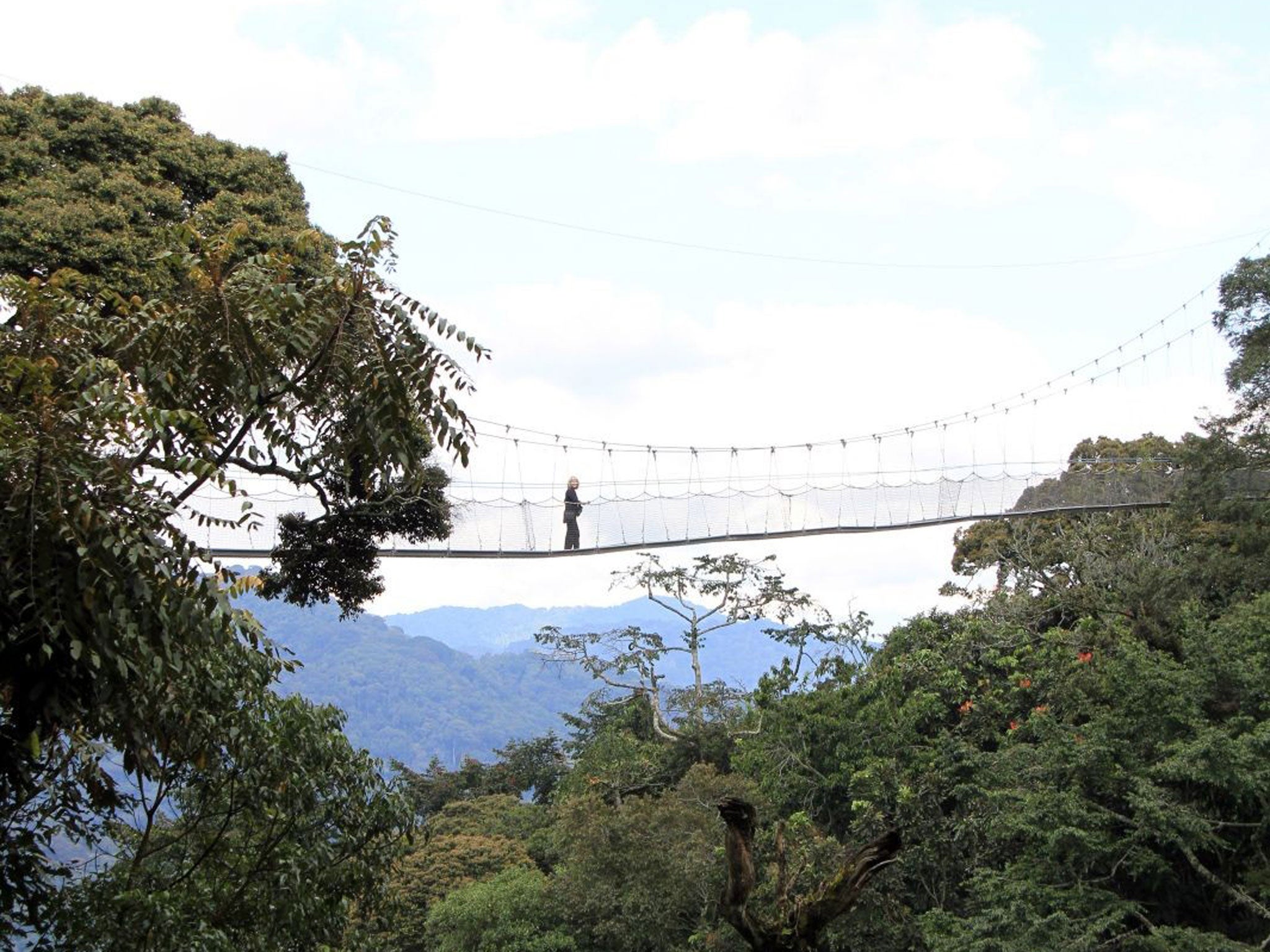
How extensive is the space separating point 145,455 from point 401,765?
18.2m

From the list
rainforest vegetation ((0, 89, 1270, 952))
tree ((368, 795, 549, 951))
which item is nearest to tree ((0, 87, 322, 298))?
rainforest vegetation ((0, 89, 1270, 952))

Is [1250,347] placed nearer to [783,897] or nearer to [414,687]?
[783,897]

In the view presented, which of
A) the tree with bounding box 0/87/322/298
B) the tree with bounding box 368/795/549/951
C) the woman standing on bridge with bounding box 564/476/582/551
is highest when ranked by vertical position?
the tree with bounding box 0/87/322/298

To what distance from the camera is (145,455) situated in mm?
3932

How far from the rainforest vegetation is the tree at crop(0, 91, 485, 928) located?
2cm

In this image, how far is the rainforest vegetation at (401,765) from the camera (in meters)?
3.96

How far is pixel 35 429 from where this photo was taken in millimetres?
3590

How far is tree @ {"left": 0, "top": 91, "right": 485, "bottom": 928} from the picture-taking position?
3.54 m

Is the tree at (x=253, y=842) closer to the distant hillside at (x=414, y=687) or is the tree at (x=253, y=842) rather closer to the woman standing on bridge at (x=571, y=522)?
the woman standing on bridge at (x=571, y=522)

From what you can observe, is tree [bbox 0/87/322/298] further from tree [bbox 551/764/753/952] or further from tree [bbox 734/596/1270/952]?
tree [bbox 734/596/1270/952]

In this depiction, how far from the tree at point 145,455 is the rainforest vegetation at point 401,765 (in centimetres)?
2

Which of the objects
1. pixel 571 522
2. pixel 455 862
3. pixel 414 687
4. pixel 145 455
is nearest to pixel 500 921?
pixel 455 862

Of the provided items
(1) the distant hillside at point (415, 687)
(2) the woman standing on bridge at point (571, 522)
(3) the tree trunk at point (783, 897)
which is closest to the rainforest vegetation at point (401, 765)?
(3) the tree trunk at point (783, 897)

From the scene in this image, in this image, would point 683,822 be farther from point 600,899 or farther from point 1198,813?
point 1198,813
